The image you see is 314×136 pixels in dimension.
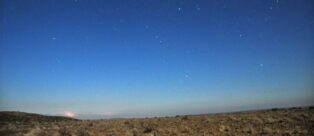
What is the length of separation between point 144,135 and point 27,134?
10.5m

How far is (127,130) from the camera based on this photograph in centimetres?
3494

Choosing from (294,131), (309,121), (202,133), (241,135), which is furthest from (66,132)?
(309,121)

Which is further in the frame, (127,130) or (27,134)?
(127,130)

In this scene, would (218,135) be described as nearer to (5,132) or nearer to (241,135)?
(241,135)

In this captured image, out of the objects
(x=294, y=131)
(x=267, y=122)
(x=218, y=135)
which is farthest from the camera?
(x=267, y=122)

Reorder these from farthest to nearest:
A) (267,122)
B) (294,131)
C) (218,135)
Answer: (267,122) → (294,131) → (218,135)

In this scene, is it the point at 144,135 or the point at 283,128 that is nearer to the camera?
the point at 144,135

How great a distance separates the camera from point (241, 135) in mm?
31656

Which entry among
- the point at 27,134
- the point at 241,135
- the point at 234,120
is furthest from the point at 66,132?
the point at 234,120

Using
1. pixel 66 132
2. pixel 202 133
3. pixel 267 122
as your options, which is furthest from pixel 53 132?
pixel 267 122

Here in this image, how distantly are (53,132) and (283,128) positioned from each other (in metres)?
22.3

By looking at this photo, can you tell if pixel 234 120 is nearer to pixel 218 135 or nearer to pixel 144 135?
pixel 218 135

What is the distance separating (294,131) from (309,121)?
22.8 feet

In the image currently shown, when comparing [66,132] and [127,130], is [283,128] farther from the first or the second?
[66,132]
